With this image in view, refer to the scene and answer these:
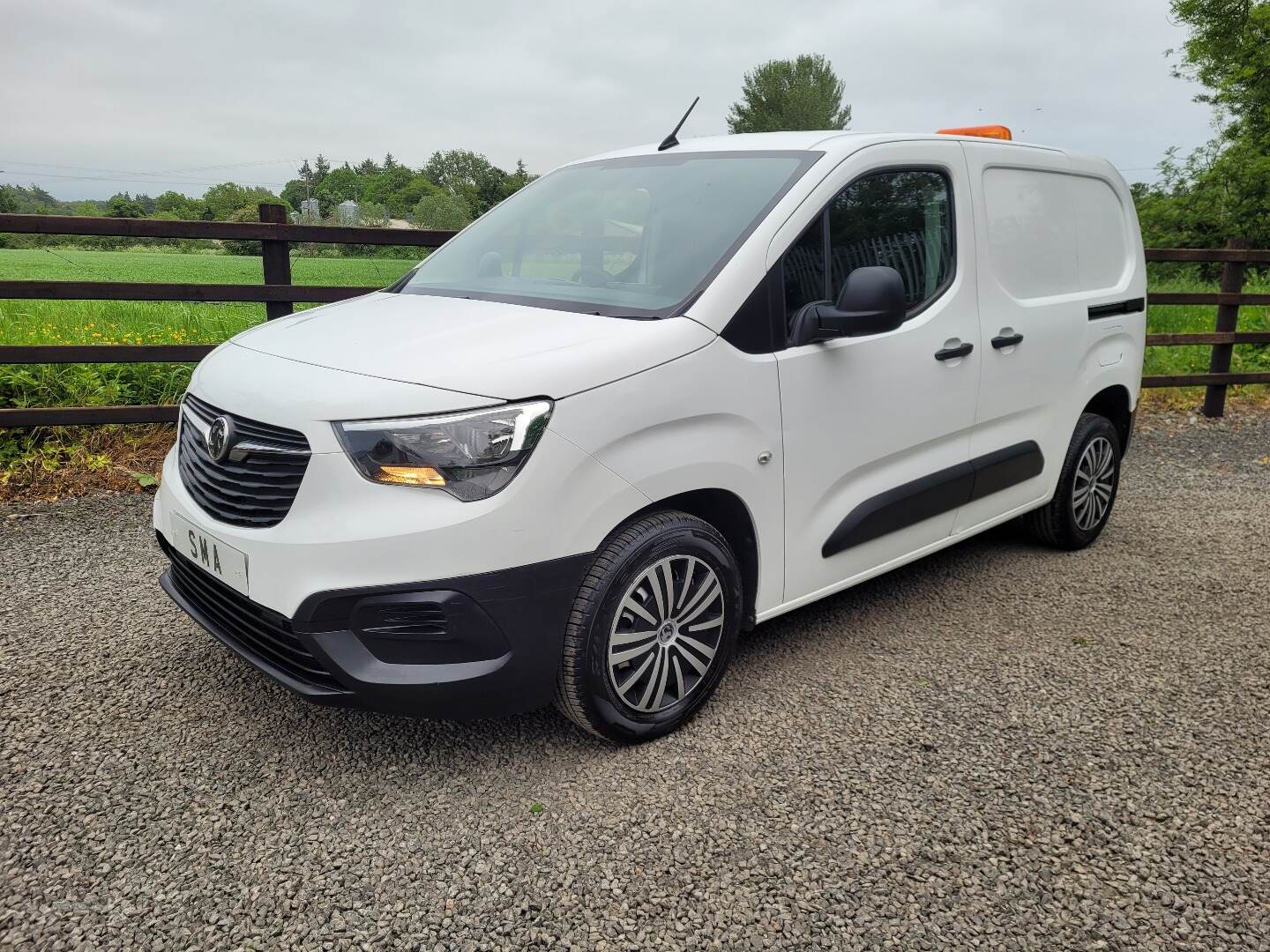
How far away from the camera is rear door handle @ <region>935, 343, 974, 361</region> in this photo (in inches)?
135

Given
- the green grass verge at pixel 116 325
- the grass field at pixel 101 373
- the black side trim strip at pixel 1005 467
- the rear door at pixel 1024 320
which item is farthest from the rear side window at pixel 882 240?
the grass field at pixel 101 373

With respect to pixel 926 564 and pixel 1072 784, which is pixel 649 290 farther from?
pixel 926 564

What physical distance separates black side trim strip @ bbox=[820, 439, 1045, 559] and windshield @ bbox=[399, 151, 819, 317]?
1024 mm

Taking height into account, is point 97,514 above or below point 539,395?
below

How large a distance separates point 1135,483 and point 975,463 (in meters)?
3.16

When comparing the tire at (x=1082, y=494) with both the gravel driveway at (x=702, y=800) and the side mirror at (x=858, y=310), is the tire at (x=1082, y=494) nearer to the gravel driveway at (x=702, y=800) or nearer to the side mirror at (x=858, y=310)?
the gravel driveway at (x=702, y=800)

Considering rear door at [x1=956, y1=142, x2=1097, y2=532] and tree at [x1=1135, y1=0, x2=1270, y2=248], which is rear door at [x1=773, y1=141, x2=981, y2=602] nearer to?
rear door at [x1=956, y1=142, x2=1097, y2=532]

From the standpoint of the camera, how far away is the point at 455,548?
2.29 meters

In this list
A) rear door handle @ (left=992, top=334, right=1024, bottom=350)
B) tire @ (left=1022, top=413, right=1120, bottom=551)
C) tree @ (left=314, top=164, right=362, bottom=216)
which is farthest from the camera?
tree @ (left=314, top=164, right=362, bottom=216)

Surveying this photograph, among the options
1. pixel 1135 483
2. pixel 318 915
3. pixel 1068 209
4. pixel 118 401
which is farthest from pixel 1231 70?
pixel 318 915

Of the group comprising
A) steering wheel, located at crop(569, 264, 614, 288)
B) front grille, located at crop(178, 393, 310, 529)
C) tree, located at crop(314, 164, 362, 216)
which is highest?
tree, located at crop(314, 164, 362, 216)

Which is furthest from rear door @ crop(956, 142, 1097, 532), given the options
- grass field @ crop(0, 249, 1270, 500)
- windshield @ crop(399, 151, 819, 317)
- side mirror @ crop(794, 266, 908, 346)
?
grass field @ crop(0, 249, 1270, 500)

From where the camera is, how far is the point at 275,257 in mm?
5605

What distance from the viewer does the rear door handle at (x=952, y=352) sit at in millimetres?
3439
